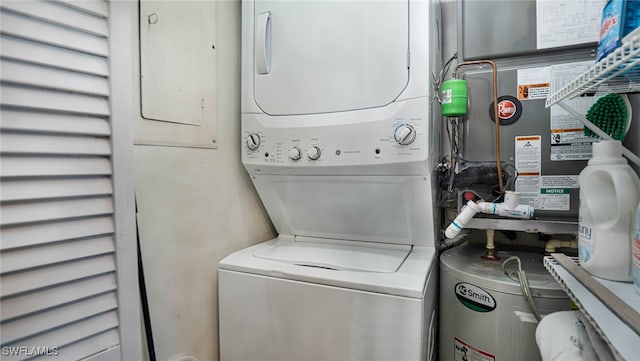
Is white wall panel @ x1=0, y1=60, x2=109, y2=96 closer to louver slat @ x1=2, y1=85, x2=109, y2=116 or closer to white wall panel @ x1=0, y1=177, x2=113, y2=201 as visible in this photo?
louver slat @ x1=2, y1=85, x2=109, y2=116

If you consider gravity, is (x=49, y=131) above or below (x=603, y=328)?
above

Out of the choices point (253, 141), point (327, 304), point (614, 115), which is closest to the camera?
point (614, 115)

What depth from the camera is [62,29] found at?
2.28 ft

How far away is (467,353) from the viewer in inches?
50.8

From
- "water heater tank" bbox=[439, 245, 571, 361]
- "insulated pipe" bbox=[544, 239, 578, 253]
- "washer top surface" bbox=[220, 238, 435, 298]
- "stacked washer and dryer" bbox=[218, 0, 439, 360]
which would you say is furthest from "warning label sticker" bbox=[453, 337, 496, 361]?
"insulated pipe" bbox=[544, 239, 578, 253]

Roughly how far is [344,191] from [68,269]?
1.04 m

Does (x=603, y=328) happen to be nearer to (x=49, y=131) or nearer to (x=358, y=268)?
(x=358, y=268)

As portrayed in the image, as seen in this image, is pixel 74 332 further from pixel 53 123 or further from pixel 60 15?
pixel 60 15

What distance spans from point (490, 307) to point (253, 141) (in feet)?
4.01

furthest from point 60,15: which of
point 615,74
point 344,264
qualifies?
point 615,74

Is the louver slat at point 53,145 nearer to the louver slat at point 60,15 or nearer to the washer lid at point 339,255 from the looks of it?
the louver slat at point 60,15

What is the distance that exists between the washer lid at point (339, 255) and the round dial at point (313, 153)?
0.45m

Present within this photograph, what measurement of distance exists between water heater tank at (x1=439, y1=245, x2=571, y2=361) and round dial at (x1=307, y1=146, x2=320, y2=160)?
29.2 inches

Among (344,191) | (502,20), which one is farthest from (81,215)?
(502,20)
